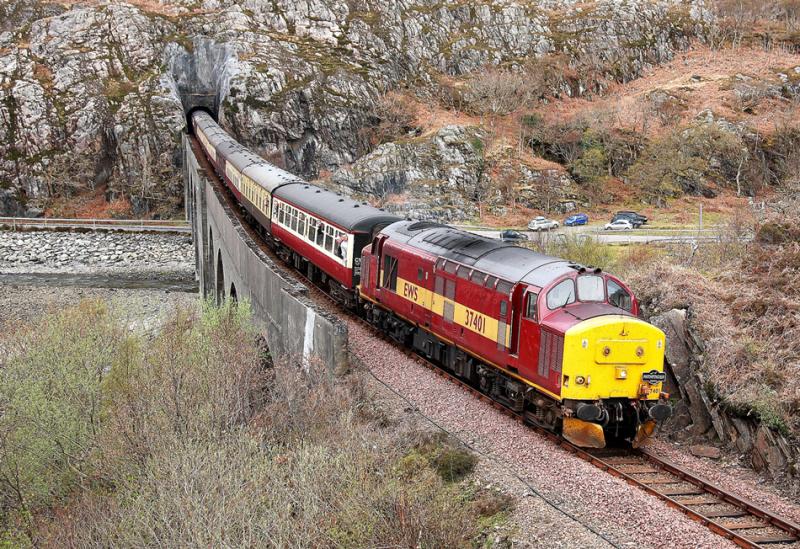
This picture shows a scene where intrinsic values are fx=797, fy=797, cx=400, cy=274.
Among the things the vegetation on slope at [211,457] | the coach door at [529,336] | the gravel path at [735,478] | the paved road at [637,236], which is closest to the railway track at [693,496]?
the gravel path at [735,478]

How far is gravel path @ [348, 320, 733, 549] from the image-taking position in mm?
11961

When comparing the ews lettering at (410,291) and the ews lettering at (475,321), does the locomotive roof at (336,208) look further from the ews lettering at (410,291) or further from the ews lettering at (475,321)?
the ews lettering at (475,321)

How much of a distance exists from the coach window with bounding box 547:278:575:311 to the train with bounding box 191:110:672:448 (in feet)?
0.07

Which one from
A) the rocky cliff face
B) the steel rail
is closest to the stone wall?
the steel rail

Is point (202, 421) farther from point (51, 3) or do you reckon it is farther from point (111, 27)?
point (51, 3)

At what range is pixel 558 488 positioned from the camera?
13805 mm

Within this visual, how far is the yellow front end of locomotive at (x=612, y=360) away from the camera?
15.5 metres

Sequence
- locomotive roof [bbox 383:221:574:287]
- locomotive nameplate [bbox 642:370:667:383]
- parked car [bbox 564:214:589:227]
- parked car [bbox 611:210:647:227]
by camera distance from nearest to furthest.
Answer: locomotive nameplate [bbox 642:370:667:383], locomotive roof [bbox 383:221:574:287], parked car [bbox 611:210:647:227], parked car [bbox 564:214:589:227]

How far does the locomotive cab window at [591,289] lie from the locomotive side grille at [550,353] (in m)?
1.22

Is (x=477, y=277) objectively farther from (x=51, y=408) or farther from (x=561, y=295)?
(x=51, y=408)

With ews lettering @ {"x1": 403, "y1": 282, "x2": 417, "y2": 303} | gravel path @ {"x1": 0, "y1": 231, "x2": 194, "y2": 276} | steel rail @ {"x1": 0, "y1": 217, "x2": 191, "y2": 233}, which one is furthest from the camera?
steel rail @ {"x1": 0, "y1": 217, "x2": 191, "y2": 233}

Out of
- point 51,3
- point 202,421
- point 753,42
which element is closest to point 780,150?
point 753,42

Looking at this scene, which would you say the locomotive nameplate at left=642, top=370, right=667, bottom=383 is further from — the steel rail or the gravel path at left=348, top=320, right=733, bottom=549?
the steel rail

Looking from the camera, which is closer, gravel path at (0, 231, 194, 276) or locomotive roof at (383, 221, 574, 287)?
locomotive roof at (383, 221, 574, 287)
